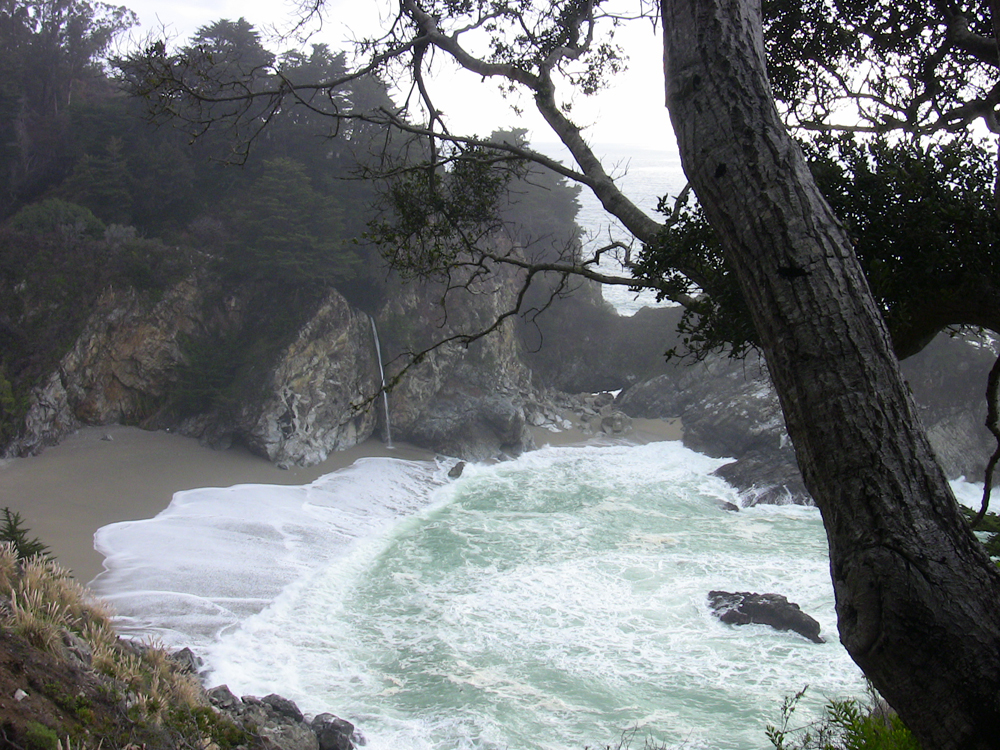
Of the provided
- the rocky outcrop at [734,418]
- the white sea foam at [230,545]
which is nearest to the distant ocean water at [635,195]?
the rocky outcrop at [734,418]

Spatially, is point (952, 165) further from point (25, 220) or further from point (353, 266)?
point (25, 220)

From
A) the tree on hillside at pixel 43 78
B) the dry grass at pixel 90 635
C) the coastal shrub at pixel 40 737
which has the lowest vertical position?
the dry grass at pixel 90 635

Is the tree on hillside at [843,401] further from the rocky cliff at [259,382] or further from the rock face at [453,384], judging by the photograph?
the rock face at [453,384]

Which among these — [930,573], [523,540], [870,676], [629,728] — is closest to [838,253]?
[930,573]

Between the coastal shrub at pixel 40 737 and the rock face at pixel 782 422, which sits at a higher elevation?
the rock face at pixel 782 422

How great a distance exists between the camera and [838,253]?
212 centimetres

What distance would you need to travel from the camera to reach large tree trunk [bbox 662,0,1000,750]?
6.01 feet

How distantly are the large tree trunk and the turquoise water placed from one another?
22.2 feet

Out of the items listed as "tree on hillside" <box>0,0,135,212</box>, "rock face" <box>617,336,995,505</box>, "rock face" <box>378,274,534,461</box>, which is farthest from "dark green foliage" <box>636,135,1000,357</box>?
"tree on hillside" <box>0,0,135,212</box>

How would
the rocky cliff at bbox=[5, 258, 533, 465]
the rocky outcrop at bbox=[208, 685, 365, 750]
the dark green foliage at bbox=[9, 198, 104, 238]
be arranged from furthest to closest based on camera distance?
the dark green foliage at bbox=[9, 198, 104, 238]
the rocky cliff at bbox=[5, 258, 533, 465]
the rocky outcrop at bbox=[208, 685, 365, 750]

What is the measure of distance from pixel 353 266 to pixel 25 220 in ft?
28.4

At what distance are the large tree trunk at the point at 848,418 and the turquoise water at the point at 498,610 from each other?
267 inches

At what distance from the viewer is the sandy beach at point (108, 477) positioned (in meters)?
13.0

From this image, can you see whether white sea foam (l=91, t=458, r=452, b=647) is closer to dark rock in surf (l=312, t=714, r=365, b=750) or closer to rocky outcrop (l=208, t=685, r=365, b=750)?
rocky outcrop (l=208, t=685, r=365, b=750)
